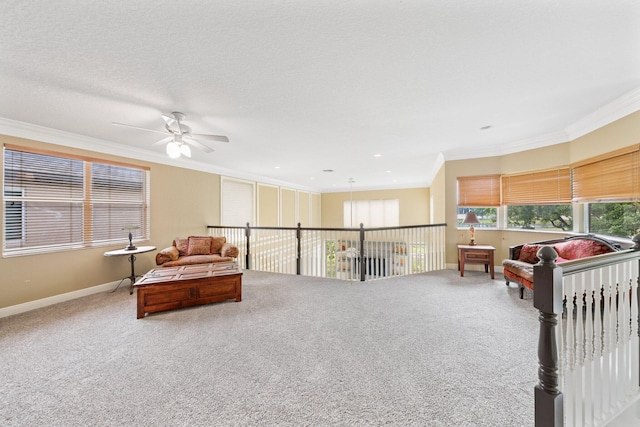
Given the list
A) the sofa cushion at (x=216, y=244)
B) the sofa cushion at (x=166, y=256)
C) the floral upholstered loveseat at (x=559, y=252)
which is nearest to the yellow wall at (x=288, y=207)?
the sofa cushion at (x=216, y=244)

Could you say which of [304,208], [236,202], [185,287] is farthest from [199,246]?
[304,208]

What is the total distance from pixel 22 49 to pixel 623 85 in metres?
5.35

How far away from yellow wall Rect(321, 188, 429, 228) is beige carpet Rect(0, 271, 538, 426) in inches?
250

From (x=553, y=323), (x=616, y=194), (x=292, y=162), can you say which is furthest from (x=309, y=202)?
(x=553, y=323)

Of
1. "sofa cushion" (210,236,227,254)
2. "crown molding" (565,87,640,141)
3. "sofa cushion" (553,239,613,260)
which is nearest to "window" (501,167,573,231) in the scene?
"crown molding" (565,87,640,141)

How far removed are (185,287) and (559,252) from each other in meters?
5.32

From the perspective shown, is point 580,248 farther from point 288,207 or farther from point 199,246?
point 288,207

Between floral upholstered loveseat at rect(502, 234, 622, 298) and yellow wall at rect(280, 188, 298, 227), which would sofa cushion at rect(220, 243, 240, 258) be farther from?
floral upholstered loveseat at rect(502, 234, 622, 298)

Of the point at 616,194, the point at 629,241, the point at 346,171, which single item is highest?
the point at 346,171

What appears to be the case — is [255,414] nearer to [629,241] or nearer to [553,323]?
[553,323]

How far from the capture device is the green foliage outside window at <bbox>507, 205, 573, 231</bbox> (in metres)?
4.11

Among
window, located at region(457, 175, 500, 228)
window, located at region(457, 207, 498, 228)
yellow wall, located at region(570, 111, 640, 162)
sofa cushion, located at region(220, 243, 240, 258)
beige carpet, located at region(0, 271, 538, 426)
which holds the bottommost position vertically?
beige carpet, located at region(0, 271, 538, 426)

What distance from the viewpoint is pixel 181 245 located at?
192 inches

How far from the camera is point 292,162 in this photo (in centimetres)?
577
